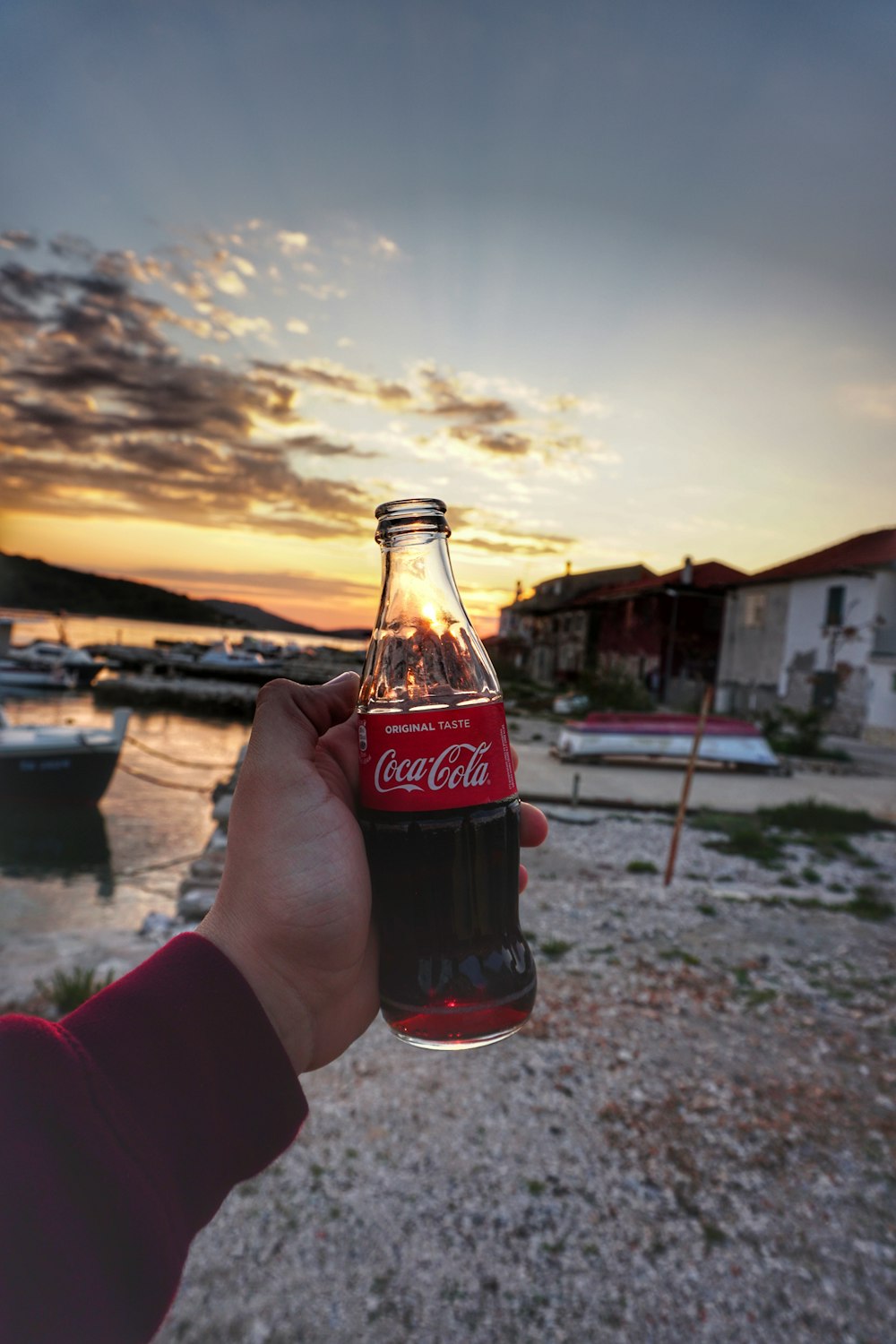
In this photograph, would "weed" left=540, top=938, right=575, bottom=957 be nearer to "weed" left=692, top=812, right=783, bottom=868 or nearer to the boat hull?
"weed" left=692, top=812, right=783, bottom=868

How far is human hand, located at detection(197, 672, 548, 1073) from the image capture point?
1.66 m

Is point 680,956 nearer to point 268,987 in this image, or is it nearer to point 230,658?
point 268,987

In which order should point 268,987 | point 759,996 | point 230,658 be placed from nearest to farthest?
point 268,987 < point 759,996 < point 230,658

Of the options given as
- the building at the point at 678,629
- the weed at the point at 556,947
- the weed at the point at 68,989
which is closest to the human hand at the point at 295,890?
the weed at the point at 68,989

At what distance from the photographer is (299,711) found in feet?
6.06

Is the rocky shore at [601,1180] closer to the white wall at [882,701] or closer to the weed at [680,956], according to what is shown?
the weed at [680,956]

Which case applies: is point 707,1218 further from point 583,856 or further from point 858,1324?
point 583,856

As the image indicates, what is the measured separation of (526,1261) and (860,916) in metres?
6.09

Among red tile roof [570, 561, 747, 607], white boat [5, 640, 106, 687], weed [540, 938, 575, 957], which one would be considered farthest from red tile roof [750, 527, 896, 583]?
white boat [5, 640, 106, 687]

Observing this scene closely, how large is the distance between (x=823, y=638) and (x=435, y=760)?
26.7m

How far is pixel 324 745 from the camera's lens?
1.97 metres

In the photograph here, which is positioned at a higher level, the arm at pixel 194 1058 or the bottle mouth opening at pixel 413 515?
the bottle mouth opening at pixel 413 515

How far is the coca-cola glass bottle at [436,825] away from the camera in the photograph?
5.89ft

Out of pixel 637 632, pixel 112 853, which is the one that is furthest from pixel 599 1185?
pixel 637 632
